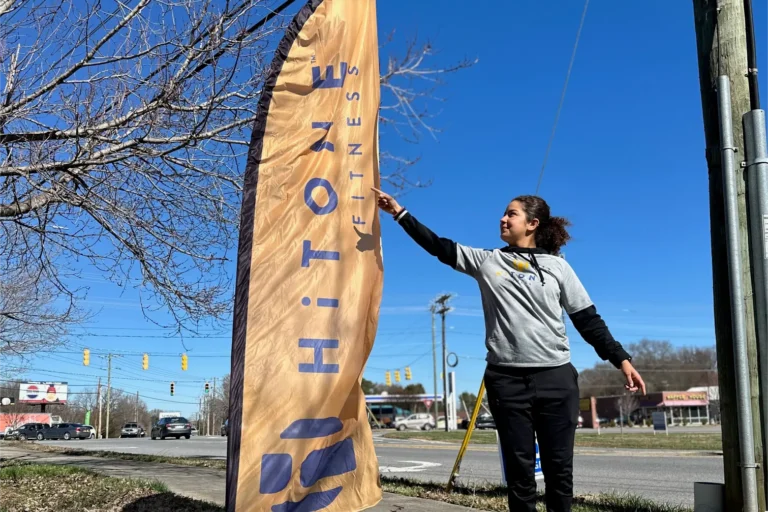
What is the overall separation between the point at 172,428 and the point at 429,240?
1455 inches

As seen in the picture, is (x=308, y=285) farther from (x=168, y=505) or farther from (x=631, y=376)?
(x=168, y=505)

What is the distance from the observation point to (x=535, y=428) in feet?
10.3

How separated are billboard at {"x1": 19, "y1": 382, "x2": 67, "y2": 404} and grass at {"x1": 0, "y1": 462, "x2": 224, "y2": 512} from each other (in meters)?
69.4

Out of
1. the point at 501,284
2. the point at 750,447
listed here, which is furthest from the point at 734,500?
the point at 501,284

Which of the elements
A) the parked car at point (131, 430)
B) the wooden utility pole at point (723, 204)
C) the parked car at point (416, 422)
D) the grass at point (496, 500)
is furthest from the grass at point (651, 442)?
the parked car at point (416, 422)

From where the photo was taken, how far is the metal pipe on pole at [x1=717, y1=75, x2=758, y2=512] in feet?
11.8

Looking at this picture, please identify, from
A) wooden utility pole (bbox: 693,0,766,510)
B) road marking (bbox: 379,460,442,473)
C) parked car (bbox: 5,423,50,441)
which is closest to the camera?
wooden utility pole (bbox: 693,0,766,510)

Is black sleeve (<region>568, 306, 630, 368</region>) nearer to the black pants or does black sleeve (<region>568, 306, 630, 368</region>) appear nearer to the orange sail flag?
the black pants

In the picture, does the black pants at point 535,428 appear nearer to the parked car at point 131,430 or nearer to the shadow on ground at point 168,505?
the shadow on ground at point 168,505

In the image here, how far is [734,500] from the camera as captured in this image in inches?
146

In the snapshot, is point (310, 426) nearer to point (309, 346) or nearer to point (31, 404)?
point (309, 346)

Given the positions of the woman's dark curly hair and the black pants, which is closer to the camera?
the black pants

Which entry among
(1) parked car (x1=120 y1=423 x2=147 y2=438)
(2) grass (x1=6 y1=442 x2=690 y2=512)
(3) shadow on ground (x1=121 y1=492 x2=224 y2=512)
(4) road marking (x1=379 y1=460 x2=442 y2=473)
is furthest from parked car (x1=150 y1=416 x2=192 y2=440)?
(3) shadow on ground (x1=121 y1=492 x2=224 y2=512)

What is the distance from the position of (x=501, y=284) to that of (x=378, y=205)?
30.4 inches
